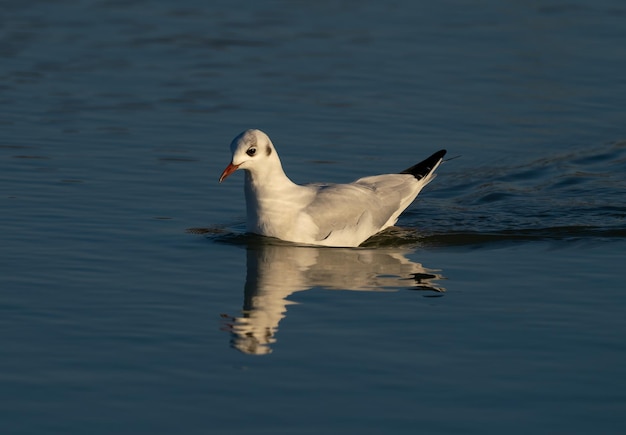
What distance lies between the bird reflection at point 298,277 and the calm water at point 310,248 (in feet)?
0.13

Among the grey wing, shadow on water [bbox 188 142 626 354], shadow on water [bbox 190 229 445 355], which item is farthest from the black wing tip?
shadow on water [bbox 190 229 445 355]

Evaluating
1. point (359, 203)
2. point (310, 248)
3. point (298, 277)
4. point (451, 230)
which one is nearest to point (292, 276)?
point (298, 277)

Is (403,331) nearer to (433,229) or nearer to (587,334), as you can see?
(587,334)

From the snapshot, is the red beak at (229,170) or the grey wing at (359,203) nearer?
the red beak at (229,170)

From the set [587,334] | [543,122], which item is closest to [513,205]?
[543,122]

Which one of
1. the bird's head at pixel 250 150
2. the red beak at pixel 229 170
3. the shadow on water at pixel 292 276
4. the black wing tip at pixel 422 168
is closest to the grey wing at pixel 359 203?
the black wing tip at pixel 422 168

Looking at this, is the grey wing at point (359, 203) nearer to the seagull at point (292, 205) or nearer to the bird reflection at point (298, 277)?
the seagull at point (292, 205)

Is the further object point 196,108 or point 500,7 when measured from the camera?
point 500,7

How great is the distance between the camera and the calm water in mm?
8570

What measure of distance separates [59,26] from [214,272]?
1096 centimetres

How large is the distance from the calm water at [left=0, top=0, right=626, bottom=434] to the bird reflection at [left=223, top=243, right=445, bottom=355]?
0.04 meters

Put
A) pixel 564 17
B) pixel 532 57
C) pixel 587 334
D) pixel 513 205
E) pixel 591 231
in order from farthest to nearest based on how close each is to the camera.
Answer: pixel 564 17, pixel 532 57, pixel 513 205, pixel 591 231, pixel 587 334

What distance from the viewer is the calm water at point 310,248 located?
8.57 m

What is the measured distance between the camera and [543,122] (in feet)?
57.8
